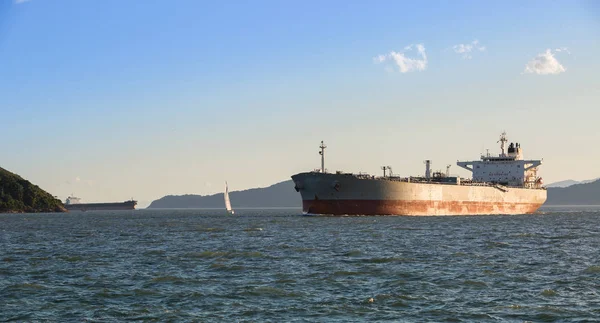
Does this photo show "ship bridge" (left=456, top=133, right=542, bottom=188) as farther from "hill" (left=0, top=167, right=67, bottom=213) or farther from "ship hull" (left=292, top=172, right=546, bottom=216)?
"hill" (left=0, top=167, right=67, bottom=213)

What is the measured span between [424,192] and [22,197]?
439 feet

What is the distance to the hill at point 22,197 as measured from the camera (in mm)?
176250

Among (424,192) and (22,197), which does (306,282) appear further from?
(22,197)

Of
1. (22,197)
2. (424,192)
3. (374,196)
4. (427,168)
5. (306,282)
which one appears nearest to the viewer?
(306,282)

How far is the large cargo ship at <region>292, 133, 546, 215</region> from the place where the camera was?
7269 centimetres

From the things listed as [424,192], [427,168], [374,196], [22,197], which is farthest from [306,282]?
[22,197]

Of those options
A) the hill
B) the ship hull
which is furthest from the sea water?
the hill

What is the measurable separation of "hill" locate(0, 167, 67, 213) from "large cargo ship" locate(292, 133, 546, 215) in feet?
392

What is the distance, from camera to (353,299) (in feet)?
70.3

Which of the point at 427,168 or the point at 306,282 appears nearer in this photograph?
the point at 306,282

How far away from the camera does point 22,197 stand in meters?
Result: 181

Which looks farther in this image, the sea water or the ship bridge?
the ship bridge

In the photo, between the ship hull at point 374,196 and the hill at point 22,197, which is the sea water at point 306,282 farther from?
the hill at point 22,197

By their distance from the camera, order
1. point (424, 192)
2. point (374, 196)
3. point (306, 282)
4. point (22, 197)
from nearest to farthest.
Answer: point (306, 282)
point (374, 196)
point (424, 192)
point (22, 197)
